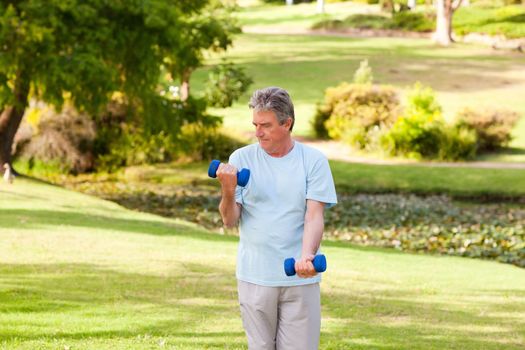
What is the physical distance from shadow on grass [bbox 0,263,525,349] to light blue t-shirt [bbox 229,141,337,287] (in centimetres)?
304

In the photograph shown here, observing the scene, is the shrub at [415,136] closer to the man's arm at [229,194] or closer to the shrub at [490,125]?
the shrub at [490,125]

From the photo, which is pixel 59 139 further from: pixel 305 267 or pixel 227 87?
pixel 305 267

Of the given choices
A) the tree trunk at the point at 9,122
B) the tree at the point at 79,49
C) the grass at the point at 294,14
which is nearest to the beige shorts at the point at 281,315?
the tree at the point at 79,49

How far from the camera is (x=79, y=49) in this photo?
77.0 ft

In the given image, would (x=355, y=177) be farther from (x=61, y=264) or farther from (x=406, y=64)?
(x=406, y=64)

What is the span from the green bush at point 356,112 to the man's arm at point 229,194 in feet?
91.1

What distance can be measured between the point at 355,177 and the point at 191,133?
20.4 ft

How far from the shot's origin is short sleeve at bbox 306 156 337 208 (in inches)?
217

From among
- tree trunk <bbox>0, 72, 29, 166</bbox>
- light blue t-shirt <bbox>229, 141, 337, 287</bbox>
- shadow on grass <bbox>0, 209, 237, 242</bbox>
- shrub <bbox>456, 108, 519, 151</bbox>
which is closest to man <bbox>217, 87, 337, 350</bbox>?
light blue t-shirt <bbox>229, 141, 337, 287</bbox>

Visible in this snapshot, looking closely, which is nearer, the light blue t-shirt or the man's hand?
the man's hand

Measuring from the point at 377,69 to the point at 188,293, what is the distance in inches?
1573

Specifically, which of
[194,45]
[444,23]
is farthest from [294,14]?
[194,45]

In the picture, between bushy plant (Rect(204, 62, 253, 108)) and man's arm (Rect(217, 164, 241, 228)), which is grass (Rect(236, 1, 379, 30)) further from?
man's arm (Rect(217, 164, 241, 228))

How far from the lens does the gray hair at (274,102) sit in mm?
5398
